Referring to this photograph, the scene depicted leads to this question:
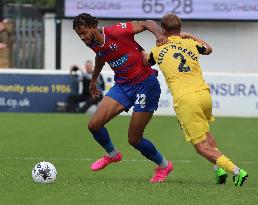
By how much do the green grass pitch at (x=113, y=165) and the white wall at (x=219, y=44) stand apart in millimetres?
7673

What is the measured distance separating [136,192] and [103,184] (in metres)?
0.85

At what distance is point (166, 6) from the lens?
30.8 m

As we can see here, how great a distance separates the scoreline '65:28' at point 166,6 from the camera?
101 ft

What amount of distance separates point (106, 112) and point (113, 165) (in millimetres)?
2528

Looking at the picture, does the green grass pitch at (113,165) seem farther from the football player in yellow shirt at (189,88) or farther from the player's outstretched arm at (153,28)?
the player's outstretched arm at (153,28)

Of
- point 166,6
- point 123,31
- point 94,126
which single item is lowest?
point 166,6

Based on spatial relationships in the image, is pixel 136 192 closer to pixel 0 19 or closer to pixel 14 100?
pixel 14 100

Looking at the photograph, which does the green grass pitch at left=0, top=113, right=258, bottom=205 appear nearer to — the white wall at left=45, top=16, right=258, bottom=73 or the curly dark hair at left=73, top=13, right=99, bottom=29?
Answer: the curly dark hair at left=73, top=13, right=99, bottom=29

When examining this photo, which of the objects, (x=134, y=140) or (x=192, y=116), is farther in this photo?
(x=134, y=140)

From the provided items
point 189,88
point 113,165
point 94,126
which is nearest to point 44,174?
point 94,126

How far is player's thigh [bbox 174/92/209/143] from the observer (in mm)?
10406

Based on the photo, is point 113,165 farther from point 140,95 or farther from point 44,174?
point 44,174

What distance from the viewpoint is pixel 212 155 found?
34.2ft

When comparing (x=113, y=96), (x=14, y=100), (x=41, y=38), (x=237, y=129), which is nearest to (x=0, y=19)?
(x=41, y=38)
